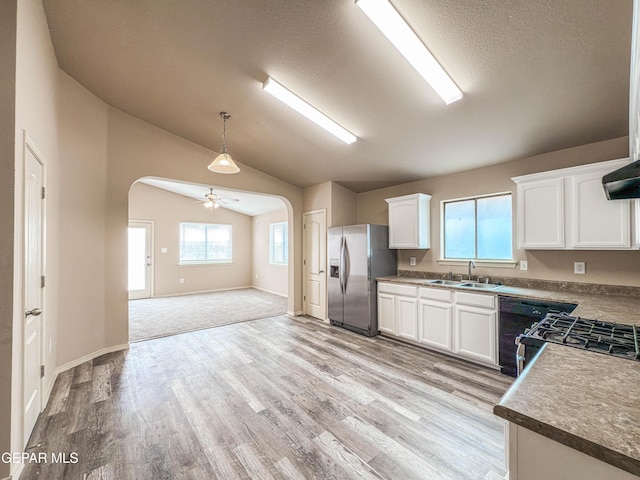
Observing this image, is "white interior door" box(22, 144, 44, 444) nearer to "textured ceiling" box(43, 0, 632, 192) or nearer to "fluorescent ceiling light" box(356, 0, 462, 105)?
"textured ceiling" box(43, 0, 632, 192)

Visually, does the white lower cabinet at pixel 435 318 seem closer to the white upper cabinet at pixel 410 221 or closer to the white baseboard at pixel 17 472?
the white upper cabinet at pixel 410 221

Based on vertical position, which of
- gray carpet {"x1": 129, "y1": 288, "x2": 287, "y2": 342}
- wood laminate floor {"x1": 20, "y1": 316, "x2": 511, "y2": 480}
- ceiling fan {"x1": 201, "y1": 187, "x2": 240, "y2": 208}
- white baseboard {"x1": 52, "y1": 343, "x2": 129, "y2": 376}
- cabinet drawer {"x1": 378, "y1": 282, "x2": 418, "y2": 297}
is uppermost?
ceiling fan {"x1": 201, "y1": 187, "x2": 240, "y2": 208}

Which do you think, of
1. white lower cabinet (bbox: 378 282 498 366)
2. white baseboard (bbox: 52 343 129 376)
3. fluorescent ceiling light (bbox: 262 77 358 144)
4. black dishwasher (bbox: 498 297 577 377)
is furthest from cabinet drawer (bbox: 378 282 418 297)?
white baseboard (bbox: 52 343 129 376)

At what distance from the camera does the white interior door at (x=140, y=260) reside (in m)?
7.03

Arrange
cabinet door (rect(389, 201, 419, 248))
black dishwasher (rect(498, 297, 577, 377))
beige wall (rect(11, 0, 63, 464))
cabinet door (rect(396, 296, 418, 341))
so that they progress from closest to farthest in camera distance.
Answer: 1. beige wall (rect(11, 0, 63, 464))
2. black dishwasher (rect(498, 297, 577, 377))
3. cabinet door (rect(396, 296, 418, 341))
4. cabinet door (rect(389, 201, 419, 248))

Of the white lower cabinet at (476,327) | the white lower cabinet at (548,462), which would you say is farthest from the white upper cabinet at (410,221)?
the white lower cabinet at (548,462)

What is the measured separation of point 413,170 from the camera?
4.00m

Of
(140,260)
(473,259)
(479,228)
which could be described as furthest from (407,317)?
(140,260)

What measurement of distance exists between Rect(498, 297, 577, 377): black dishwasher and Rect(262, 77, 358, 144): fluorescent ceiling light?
254cm

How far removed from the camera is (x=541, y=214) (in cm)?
293

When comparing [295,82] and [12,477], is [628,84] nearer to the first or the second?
[295,82]

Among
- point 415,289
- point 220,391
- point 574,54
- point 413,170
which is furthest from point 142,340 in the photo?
point 574,54

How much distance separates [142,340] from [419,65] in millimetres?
4795

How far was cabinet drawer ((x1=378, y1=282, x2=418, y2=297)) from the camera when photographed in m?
3.71
